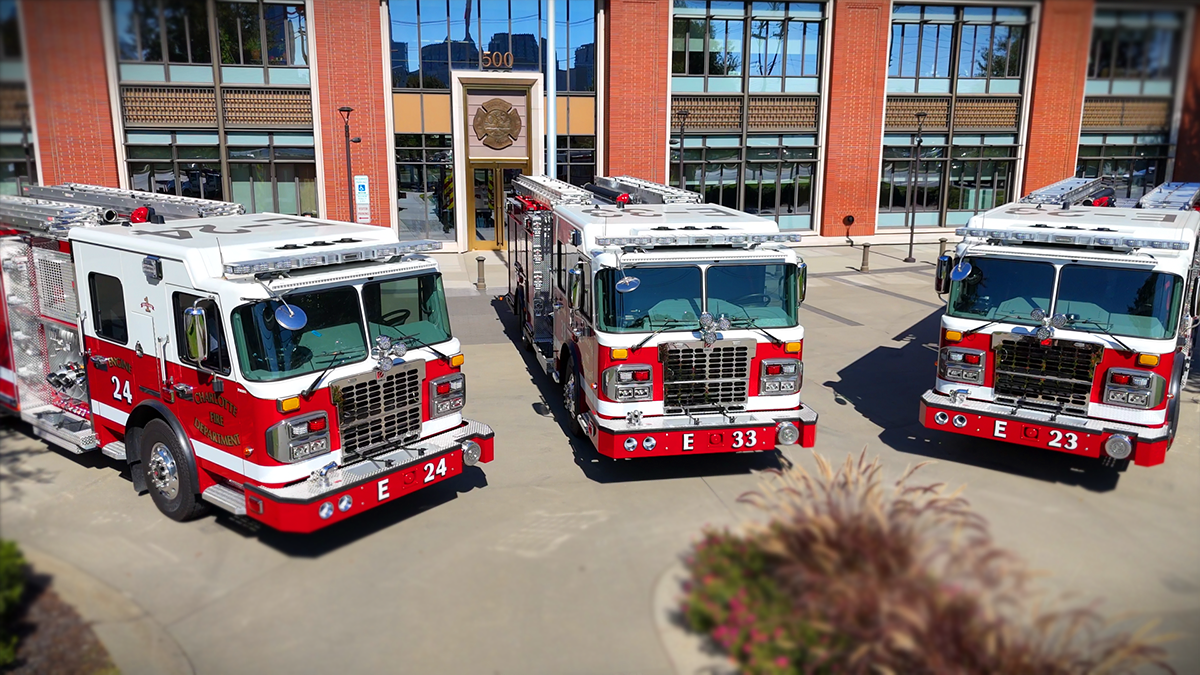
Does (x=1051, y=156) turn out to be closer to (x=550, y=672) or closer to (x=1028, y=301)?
(x=1028, y=301)

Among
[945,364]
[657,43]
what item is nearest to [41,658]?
[945,364]

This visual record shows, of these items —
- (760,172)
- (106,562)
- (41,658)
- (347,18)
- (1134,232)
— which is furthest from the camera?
(760,172)

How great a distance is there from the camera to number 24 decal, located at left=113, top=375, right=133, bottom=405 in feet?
29.0

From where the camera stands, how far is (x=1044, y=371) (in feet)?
31.4

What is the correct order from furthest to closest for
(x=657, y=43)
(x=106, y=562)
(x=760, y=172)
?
(x=760, y=172)
(x=657, y=43)
(x=106, y=562)

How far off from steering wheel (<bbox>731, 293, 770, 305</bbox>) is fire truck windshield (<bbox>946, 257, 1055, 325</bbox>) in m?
2.29

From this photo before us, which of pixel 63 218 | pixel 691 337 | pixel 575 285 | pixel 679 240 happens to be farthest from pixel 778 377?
pixel 63 218

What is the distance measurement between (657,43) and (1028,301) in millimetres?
20262

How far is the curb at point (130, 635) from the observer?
5.75m

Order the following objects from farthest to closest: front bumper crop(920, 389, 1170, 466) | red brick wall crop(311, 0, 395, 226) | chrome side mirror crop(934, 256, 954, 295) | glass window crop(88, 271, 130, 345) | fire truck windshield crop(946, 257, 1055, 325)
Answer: red brick wall crop(311, 0, 395, 226) < chrome side mirror crop(934, 256, 954, 295) < fire truck windshield crop(946, 257, 1055, 325) < front bumper crop(920, 389, 1170, 466) < glass window crop(88, 271, 130, 345)

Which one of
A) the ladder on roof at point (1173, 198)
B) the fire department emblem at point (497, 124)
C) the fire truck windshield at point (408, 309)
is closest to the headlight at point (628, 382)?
the fire truck windshield at point (408, 309)

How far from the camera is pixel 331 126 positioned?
25.9m

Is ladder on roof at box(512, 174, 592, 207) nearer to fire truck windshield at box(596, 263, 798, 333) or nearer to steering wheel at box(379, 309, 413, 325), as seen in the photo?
fire truck windshield at box(596, 263, 798, 333)

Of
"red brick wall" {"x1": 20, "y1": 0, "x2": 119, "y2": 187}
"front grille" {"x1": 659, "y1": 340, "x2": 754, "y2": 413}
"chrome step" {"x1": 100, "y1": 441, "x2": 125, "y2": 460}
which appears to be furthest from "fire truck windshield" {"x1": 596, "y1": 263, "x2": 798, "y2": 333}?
"red brick wall" {"x1": 20, "y1": 0, "x2": 119, "y2": 187}
